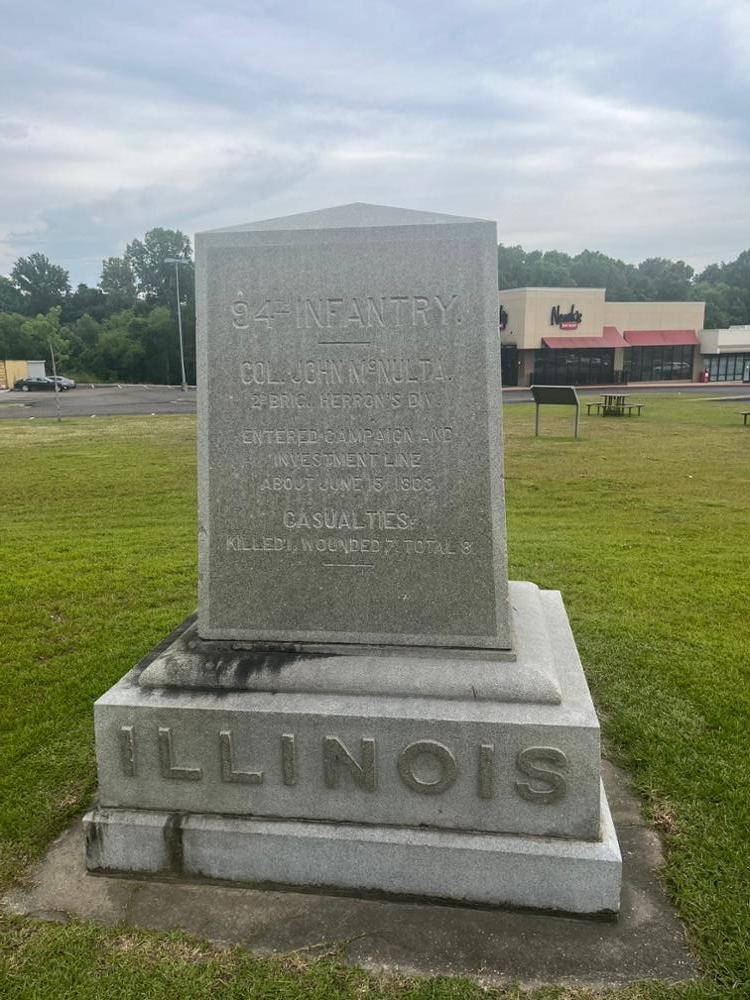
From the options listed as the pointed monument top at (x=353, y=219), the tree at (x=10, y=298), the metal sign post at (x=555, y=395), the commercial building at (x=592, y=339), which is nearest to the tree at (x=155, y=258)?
the tree at (x=10, y=298)

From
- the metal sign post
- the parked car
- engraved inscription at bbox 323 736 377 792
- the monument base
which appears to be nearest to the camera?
the monument base

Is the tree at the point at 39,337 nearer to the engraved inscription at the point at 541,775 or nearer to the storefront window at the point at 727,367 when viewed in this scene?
the storefront window at the point at 727,367

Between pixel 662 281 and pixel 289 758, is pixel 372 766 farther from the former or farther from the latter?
pixel 662 281

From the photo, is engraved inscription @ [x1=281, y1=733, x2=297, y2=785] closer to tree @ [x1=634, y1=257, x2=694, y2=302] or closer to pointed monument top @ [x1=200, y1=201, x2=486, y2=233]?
pointed monument top @ [x1=200, y1=201, x2=486, y2=233]

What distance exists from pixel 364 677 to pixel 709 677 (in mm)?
2712

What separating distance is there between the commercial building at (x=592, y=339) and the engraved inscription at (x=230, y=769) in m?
46.0

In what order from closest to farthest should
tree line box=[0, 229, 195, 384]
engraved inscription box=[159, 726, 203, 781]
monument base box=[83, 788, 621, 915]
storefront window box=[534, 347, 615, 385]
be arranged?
monument base box=[83, 788, 621, 915] < engraved inscription box=[159, 726, 203, 781] < storefront window box=[534, 347, 615, 385] < tree line box=[0, 229, 195, 384]

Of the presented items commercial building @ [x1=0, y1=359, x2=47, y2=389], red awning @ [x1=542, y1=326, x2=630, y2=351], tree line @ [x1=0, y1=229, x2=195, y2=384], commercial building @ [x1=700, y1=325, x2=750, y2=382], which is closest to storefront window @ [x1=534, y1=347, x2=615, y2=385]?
red awning @ [x1=542, y1=326, x2=630, y2=351]

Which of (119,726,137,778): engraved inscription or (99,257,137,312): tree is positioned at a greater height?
(99,257,137,312): tree

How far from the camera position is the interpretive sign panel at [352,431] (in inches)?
121

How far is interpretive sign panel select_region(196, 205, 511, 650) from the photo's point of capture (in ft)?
10.0

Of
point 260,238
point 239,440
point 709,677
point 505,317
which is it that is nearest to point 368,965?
point 239,440

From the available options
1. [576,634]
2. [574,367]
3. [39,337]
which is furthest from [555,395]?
[39,337]

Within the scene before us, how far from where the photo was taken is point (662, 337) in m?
50.8
